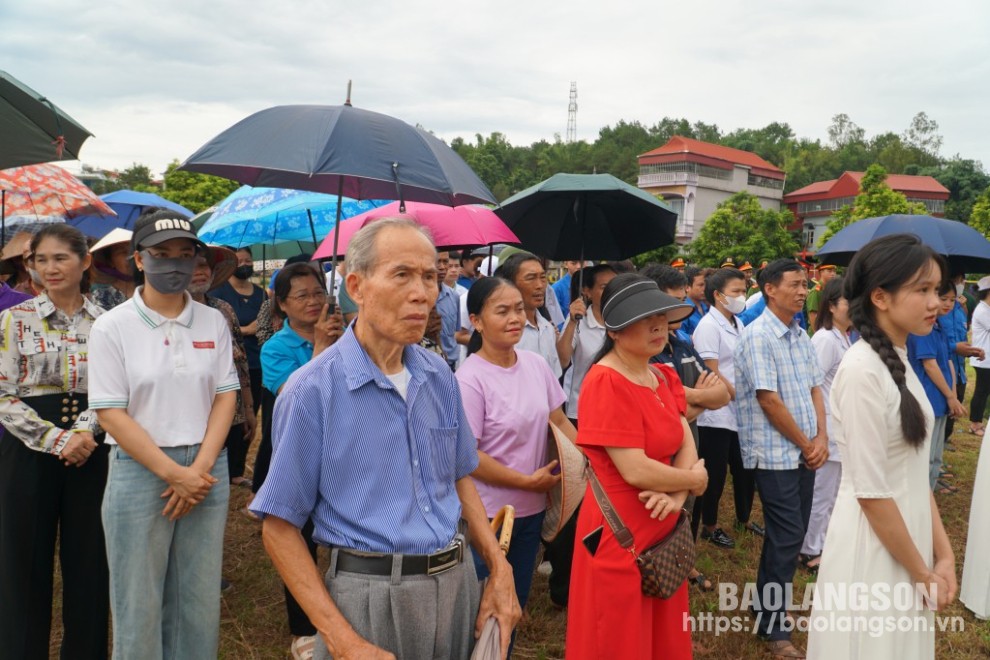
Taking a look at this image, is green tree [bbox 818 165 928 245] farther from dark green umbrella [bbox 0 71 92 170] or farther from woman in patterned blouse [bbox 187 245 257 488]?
dark green umbrella [bbox 0 71 92 170]

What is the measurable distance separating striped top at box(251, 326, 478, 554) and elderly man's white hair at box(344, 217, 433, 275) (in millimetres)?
208

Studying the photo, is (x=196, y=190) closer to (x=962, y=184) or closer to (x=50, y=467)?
(x=50, y=467)

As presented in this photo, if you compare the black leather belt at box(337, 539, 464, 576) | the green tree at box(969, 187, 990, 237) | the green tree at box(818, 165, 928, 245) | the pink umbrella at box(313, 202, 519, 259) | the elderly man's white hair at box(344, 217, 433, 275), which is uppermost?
the green tree at box(818, 165, 928, 245)

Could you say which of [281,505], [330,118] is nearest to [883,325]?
[281,505]

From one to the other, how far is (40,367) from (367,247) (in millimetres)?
2124

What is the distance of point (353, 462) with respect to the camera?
5.52 ft

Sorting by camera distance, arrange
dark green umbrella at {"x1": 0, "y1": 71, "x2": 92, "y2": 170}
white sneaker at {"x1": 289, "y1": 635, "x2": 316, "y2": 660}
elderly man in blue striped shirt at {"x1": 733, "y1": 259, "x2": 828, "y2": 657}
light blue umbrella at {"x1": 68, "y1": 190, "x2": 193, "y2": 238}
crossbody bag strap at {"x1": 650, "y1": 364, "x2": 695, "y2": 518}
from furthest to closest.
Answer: light blue umbrella at {"x1": 68, "y1": 190, "x2": 193, "y2": 238} → elderly man in blue striped shirt at {"x1": 733, "y1": 259, "x2": 828, "y2": 657} → white sneaker at {"x1": 289, "y1": 635, "x2": 316, "y2": 660} → dark green umbrella at {"x1": 0, "y1": 71, "x2": 92, "y2": 170} → crossbody bag strap at {"x1": 650, "y1": 364, "x2": 695, "y2": 518}

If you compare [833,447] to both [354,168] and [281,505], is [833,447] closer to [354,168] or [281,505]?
[354,168]

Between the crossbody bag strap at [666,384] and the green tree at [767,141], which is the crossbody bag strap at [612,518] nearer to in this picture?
the crossbody bag strap at [666,384]

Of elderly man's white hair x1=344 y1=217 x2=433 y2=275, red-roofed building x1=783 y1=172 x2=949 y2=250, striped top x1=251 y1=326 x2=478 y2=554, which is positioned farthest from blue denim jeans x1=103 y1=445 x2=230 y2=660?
red-roofed building x1=783 y1=172 x2=949 y2=250

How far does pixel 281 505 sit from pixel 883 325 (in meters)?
2.25

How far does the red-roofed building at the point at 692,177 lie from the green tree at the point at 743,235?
15.7 m

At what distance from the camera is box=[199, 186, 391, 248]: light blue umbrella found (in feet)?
16.8

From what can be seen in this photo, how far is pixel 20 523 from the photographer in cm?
292
